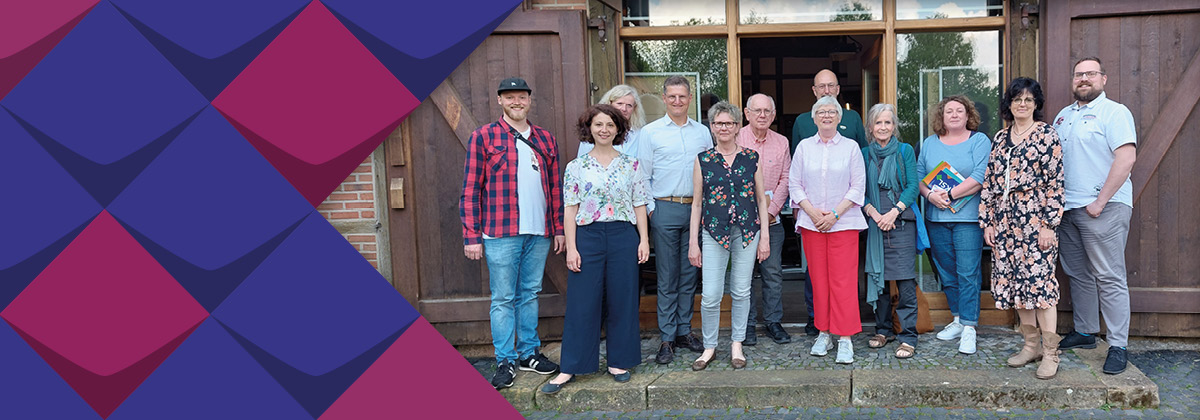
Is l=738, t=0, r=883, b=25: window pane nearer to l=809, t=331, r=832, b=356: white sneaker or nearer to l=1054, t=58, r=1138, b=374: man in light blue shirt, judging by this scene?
l=1054, t=58, r=1138, b=374: man in light blue shirt

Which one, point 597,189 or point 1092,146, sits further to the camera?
point 1092,146

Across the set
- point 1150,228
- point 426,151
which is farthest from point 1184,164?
point 426,151

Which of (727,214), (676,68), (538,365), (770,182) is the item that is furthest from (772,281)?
(676,68)

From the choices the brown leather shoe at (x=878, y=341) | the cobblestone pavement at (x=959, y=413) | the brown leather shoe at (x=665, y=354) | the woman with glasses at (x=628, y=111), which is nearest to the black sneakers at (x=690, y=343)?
the brown leather shoe at (x=665, y=354)

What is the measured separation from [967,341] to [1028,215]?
0.85 meters

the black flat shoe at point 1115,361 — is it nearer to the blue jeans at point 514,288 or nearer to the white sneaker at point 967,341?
the white sneaker at point 967,341

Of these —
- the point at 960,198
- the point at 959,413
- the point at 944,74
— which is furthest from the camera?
the point at 944,74

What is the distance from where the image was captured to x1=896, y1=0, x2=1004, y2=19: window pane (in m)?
4.66

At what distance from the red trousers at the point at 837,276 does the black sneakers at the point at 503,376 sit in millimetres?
1811

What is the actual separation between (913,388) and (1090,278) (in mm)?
1396

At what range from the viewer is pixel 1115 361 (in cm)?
366

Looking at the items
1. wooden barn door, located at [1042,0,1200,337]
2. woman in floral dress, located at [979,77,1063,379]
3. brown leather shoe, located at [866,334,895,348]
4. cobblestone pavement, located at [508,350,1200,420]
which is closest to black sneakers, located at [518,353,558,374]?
cobblestone pavement, located at [508,350,1200,420]

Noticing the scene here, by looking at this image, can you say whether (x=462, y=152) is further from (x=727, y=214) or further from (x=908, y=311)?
(x=908, y=311)

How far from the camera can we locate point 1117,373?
3.60 meters
